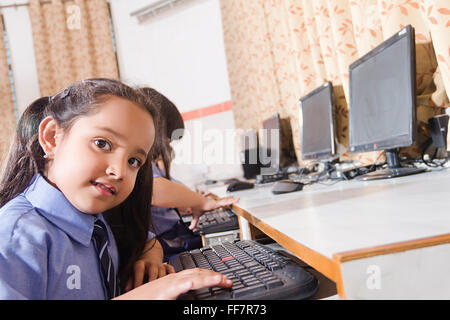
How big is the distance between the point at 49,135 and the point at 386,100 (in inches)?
42.1

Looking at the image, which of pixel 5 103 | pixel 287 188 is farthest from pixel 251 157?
pixel 5 103

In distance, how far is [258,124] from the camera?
3383mm

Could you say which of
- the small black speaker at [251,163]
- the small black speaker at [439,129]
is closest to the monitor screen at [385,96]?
the small black speaker at [439,129]

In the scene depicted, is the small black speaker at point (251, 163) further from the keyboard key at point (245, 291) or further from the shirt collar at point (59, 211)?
the keyboard key at point (245, 291)

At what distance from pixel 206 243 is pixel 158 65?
3292 millimetres

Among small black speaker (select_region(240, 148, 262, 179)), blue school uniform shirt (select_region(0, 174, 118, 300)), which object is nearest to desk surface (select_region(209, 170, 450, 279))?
blue school uniform shirt (select_region(0, 174, 118, 300))

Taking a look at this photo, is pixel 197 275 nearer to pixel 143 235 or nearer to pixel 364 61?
pixel 143 235

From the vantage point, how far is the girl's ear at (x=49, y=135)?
70 centimetres

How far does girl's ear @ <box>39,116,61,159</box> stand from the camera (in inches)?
27.7

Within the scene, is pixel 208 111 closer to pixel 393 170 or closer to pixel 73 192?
pixel 393 170

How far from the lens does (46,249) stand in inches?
20.9

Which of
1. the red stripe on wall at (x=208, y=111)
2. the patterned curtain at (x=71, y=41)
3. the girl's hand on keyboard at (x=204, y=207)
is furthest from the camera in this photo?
the patterned curtain at (x=71, y=41)

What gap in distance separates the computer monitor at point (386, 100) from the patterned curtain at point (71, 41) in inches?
135

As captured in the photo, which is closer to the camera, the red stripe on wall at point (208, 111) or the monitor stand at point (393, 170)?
the monitor stand at point (393, 170)
